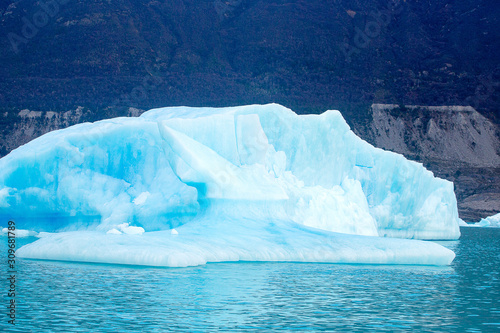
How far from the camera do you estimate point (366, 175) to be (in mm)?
19406

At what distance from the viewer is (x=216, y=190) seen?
1446 cm

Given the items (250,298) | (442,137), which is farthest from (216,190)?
(442,137)

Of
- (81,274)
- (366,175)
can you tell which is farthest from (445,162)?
(81,274)

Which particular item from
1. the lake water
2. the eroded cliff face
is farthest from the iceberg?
the eroded cliff face

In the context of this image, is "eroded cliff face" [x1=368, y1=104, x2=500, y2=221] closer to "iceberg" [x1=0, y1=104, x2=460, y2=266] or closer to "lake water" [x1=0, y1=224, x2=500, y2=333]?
"iceberg" [x1=0, y1=104, x2=460, y2=266]

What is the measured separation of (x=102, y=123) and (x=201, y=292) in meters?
9.12

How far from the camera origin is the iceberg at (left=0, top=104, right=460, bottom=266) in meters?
12.9

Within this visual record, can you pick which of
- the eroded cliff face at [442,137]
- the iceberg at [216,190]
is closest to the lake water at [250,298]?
the iceberg at [216,190]

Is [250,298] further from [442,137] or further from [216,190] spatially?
[442,137]

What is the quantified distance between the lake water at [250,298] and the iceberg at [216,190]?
0.52 meters

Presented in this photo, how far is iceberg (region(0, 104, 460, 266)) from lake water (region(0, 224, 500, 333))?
0.52m

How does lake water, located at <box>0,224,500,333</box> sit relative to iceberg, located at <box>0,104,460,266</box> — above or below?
below

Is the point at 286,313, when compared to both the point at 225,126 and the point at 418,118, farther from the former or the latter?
the point at 418,118

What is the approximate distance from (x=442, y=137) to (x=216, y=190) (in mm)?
45304
